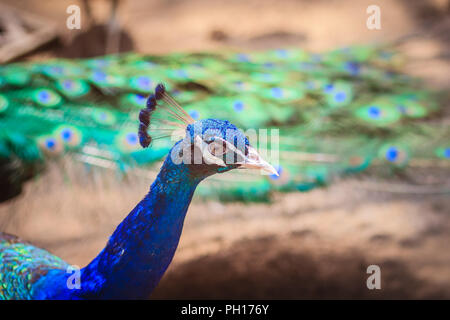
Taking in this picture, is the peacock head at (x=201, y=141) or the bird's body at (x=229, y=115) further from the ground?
the bird's body at (x=229, y=115)

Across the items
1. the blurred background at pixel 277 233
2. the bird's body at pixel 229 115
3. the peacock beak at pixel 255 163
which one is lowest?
the blurred background at pixel 277 233

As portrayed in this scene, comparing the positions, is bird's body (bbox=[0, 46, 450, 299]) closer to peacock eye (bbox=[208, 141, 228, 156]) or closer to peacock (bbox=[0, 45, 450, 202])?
peacock (bbox=[0, 45, 450, 202])

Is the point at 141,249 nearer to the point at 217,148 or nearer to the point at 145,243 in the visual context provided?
the point at 145,243

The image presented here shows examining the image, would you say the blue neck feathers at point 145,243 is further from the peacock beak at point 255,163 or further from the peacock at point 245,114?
the peacock at point 245,114

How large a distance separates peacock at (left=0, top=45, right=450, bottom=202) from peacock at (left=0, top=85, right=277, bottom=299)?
2.05ft

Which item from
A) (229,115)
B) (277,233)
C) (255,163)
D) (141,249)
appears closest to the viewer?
(255,163)

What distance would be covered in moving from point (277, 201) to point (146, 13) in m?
3.10

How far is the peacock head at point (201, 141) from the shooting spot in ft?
2.21

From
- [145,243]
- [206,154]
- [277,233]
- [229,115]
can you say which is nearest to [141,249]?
[145,243]

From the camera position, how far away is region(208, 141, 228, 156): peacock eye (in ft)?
2.23

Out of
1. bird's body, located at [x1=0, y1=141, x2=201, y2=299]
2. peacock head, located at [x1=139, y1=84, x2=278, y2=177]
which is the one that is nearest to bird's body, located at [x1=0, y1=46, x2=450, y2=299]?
bird's body, located at [x1=0, y1=141, x2=201, y2=299]

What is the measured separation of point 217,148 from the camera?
687mm

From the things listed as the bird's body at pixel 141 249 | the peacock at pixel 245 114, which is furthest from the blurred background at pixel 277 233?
the bird's body at pixel 141 249

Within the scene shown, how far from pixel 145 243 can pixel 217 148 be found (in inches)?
9.0
